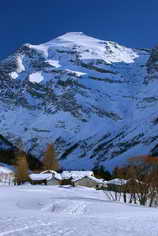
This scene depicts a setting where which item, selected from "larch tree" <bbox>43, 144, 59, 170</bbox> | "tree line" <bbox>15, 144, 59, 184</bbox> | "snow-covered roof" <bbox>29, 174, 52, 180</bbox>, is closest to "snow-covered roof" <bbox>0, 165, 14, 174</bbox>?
"tree line" <bbox>15, 144, 59, 184</bbox>

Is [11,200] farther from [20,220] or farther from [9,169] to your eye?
[9,169]

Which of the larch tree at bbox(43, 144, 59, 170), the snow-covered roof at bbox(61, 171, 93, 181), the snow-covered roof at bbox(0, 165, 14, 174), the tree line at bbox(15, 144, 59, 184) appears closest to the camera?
the snow-covered roof at bbox(61, 171, 93, 181)

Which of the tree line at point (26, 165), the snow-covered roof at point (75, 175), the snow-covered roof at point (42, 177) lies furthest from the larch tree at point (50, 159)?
the snow-covered roof at point (42, 177)

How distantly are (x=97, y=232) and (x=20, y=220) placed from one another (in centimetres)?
669

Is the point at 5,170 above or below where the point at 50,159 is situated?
below

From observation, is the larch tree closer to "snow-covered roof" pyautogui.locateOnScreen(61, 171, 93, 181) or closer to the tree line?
the tree line

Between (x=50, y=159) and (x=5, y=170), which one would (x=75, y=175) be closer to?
(x=50, y=159)

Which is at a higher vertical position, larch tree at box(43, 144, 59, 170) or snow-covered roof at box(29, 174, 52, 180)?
larch tree at box(43, 144, 59, 170)

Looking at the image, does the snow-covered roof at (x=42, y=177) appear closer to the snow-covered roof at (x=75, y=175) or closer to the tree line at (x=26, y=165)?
the tree line at (x=26, y=165)

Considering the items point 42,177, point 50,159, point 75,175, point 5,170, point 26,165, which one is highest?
point 50,159

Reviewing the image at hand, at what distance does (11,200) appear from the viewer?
47.9m

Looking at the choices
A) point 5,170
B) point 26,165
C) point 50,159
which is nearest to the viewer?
point 26,165

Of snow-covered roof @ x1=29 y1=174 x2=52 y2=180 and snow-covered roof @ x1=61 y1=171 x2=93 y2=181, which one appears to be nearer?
snow-covered roof @ x1=29 y1=174 x2=52 y2=180

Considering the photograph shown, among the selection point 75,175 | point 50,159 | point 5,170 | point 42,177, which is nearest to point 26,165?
point 42,177
